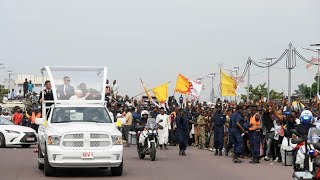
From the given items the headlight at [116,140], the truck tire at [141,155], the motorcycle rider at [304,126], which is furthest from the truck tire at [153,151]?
the motorcycle rider at [304,126]

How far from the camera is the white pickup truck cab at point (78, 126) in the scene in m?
15.7

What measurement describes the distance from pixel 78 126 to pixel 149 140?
5.71 m

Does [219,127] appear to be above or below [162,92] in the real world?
below

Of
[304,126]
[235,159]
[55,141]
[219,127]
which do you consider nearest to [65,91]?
[55,141]

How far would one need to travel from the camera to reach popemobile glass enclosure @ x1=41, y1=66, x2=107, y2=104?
18.3 m

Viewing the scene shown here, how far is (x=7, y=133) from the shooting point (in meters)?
28.2

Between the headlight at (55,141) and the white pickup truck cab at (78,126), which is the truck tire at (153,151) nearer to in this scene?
the white pickup truck cab at (78,126)

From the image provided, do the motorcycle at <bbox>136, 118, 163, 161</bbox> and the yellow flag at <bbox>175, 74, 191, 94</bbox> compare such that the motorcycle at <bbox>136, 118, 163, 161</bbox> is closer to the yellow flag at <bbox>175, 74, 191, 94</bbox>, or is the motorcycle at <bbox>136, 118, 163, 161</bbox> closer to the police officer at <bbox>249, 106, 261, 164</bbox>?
the police officer at <bbox>249, 106, 261, 164</bbox>

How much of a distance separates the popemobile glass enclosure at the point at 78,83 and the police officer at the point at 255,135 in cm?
577

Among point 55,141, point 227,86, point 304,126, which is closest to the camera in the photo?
point 304,126

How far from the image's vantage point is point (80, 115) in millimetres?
17062

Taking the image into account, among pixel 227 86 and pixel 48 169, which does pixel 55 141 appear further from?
pixel 227 86

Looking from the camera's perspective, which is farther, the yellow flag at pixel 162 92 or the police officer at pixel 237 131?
the yellow flag at pixel 162 92

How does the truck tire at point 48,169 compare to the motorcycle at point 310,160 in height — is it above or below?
below
